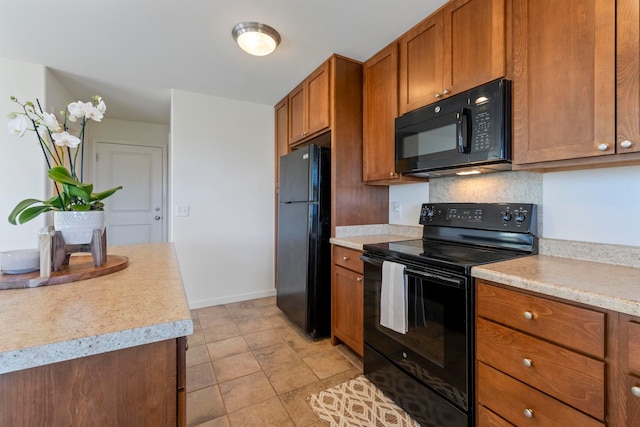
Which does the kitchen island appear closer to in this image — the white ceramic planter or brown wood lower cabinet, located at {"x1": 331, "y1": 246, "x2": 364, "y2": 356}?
the white ceramic planter

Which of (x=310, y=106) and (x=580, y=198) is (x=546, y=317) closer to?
(x=580, y=198)

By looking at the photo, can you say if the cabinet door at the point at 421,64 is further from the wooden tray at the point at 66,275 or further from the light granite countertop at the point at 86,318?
the wooden tray at the point at 66,275

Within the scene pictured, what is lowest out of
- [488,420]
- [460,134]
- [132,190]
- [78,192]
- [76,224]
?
[488,420]

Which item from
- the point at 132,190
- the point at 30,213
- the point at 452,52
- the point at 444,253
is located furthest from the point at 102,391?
the point at 132,190

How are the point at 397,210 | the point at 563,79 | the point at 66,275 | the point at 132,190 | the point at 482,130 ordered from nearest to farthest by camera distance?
1. the point at 66,275
2. the point at 563,79
3. the point at 482,130
4. the point at 397,210
5. the point at 132,190

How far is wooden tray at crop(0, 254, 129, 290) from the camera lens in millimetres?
906

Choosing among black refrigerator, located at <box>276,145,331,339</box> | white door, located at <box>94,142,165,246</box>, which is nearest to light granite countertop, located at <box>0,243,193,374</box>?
black refrigerator, located at <box>276,145,331,339</box>

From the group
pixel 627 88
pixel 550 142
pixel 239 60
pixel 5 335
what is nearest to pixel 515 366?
pixel 550 142

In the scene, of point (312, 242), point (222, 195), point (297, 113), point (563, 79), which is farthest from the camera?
point (222, 195)

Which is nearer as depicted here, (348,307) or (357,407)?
(357,407)

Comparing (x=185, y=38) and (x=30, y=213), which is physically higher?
(x=185, y=38)

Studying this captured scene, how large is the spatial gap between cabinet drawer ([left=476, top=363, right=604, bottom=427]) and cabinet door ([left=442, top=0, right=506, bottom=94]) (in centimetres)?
137

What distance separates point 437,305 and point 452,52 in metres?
1.39

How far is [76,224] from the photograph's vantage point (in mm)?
1072
